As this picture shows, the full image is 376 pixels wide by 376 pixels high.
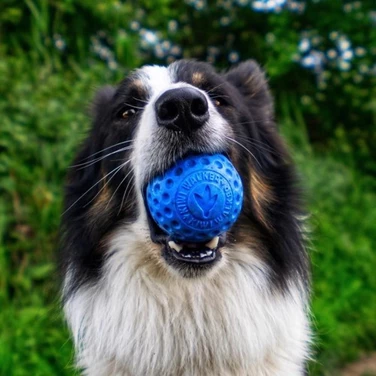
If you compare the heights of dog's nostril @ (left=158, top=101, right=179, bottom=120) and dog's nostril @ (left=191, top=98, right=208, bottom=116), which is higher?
dog's nostril @ (left=191, top=98, right=208, bottom=116)

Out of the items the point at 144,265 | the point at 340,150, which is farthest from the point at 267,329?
the point at 340,150

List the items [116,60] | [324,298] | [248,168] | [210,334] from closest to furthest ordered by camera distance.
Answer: [210,334]
[248,168]
[324,298]
[116,60]

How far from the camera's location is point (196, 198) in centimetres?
231

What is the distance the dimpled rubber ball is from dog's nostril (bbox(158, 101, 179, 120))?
21 centimetres

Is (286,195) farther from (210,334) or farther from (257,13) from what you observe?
(257,13)

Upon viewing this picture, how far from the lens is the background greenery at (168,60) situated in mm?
4363

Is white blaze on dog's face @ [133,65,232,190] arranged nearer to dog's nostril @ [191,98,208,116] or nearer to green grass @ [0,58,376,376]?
dog's nostril @ [191,98,208,116]

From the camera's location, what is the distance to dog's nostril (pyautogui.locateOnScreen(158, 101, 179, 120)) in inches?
94.0

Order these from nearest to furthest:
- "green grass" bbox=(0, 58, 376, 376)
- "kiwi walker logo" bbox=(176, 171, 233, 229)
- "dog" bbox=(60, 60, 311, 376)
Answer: "kiwi walker logo" bbox=(176, 171, 233, 229)
"dog" bbox=(60, 60, 311, 376)
"green grass" bbox=(0, 58, 376, 376)

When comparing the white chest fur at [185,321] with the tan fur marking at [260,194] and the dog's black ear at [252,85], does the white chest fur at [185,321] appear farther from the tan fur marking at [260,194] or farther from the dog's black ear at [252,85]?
the dog's black ear at [252,85]

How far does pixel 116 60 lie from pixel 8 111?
2.03 meters

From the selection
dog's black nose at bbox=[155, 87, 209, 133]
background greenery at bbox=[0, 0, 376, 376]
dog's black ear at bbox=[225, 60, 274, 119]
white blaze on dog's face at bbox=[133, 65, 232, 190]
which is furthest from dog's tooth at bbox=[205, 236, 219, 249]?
dog's black ear at bbox=[225, 60, 274, 119]

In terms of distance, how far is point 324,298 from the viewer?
17.7 feet

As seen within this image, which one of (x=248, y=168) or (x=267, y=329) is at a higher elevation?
(x=248, y=168)
